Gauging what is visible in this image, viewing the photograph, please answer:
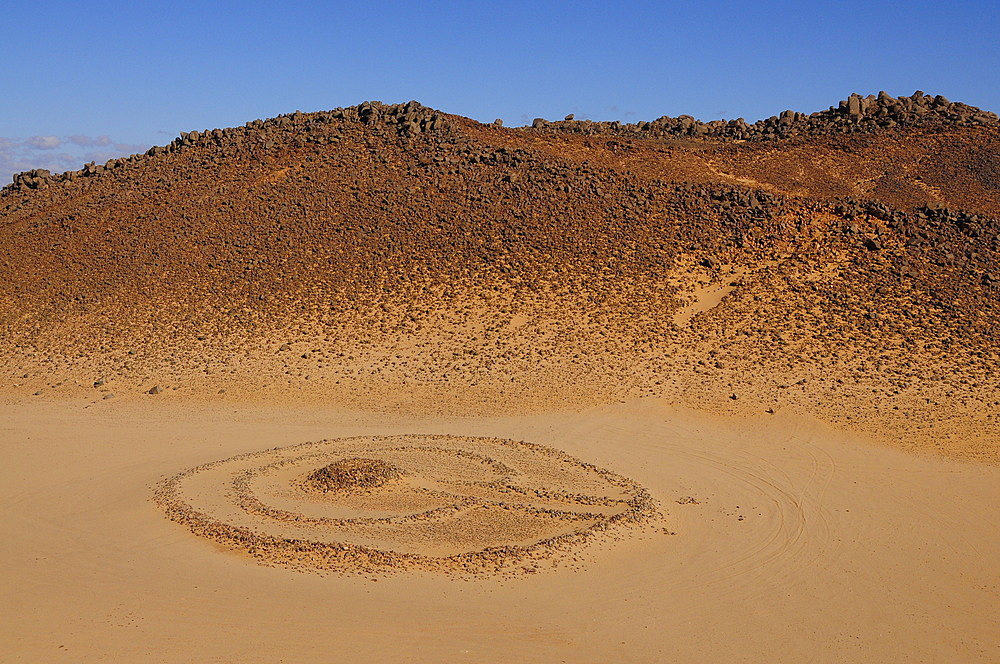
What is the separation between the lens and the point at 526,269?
88.4 feet

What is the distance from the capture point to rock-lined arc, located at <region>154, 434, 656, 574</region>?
12531mm

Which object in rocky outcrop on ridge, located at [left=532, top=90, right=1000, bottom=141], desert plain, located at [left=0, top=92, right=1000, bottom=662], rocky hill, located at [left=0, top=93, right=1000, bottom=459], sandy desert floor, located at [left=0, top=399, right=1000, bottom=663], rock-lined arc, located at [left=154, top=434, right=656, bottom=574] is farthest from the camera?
rocky outcrop on ridge, located at [left=532, top=90, right=1000, bottom=141]

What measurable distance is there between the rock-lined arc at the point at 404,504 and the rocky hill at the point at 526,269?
4.48 m

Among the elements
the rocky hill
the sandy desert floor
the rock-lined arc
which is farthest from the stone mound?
the rocky hill

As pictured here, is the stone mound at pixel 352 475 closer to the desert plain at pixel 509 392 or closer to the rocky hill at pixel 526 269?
the desert plain at pixel 509 392

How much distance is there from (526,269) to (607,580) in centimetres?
1587

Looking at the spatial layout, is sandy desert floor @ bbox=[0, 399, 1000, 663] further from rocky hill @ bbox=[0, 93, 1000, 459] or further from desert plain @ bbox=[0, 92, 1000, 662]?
rocky hill @ bbox=[0, 93, 1000, 459]

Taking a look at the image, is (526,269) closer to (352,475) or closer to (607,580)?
(352,475)

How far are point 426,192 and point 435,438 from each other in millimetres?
13473

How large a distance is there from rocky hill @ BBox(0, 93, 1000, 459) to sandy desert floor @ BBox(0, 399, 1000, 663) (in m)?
3.99

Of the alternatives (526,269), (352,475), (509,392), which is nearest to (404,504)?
(352,475)

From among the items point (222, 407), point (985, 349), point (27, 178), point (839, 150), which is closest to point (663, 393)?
point (985, 349)

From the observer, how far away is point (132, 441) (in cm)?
1900

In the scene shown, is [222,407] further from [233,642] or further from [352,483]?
[233,642]
